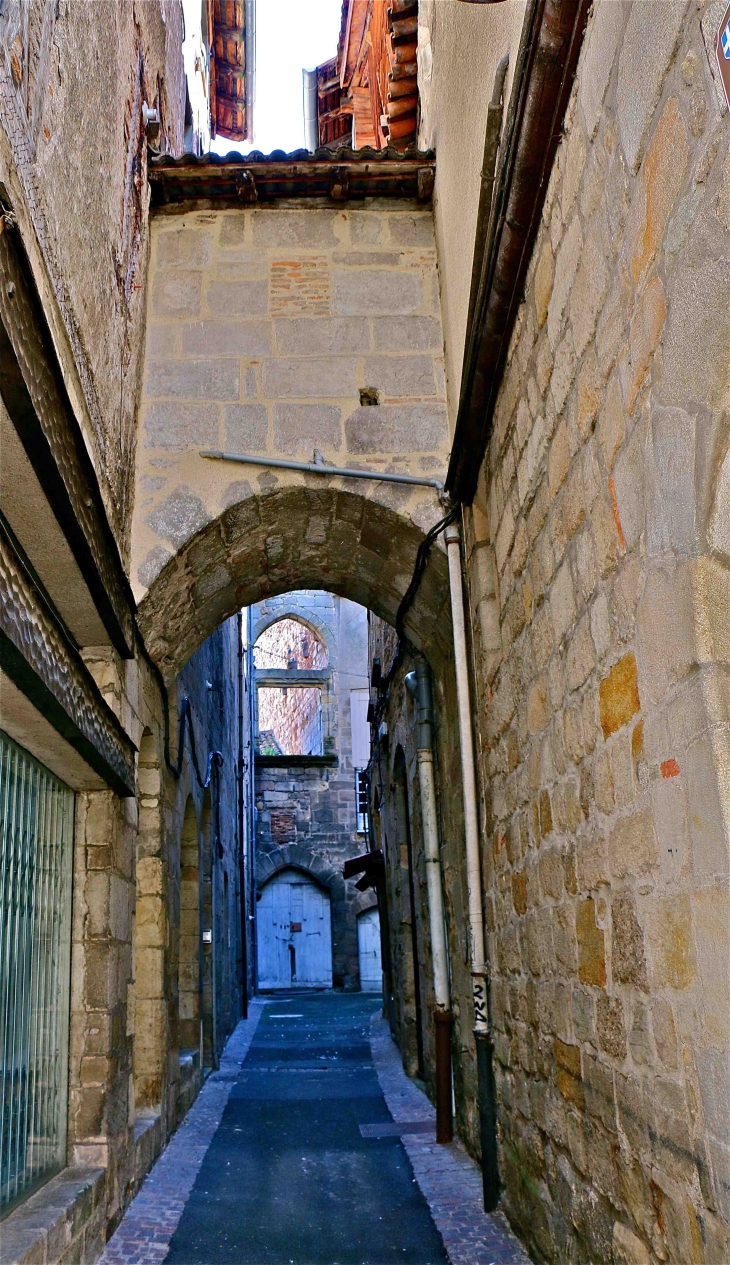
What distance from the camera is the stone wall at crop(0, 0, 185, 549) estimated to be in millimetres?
2918

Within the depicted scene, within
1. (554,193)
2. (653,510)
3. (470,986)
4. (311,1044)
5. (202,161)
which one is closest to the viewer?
(653,510)

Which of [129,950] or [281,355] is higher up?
[281,355]

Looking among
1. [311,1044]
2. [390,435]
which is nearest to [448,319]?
[390,435]

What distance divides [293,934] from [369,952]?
144 centimetres

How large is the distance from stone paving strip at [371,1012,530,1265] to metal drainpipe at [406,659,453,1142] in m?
0.22

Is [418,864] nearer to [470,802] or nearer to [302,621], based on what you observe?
[470,802]

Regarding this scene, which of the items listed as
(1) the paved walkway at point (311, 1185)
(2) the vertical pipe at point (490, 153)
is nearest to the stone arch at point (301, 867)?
(1) the paved walkway at point (311, 1185)

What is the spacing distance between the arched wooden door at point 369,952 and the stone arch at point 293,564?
12788mm

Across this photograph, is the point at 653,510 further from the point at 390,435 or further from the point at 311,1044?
the point at 311,1044

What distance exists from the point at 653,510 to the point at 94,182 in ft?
10.1

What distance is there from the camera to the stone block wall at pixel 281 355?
485cm

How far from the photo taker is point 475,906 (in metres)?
4.13

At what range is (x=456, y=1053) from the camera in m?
5.34

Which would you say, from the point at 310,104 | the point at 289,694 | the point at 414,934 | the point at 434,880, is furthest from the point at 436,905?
the point at 289,694
